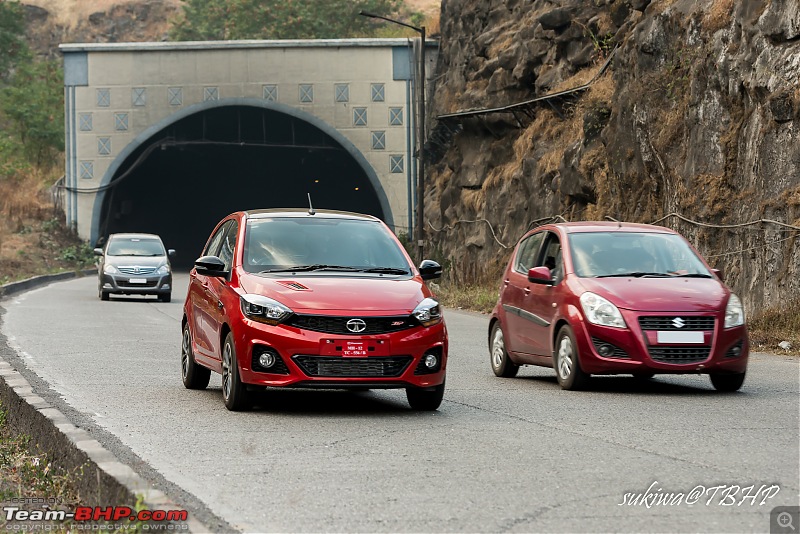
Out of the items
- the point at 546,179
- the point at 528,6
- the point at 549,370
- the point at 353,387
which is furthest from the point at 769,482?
the point at 528,6

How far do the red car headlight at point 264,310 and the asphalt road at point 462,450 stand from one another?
2.61 feet

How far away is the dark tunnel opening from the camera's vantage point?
212 feet

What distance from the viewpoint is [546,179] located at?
35.7m

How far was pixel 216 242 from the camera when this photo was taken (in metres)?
13.7

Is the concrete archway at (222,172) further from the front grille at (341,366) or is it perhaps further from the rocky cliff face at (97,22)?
the front grille at (341,366)

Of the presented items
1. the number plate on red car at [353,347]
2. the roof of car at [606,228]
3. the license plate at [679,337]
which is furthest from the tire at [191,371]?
the license plate at [679,337]

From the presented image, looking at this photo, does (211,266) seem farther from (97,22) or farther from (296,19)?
(97,22)

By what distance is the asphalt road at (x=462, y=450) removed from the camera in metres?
6.88

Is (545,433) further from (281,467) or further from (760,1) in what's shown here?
(760,1)

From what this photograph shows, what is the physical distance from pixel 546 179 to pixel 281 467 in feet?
91.4

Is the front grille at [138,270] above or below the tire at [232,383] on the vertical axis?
below

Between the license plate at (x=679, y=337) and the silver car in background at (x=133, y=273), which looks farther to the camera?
the silver car in background at (x=133, y=273)

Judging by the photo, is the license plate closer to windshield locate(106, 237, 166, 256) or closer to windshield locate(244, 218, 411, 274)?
windshield locate(244, 218, 411, 274)

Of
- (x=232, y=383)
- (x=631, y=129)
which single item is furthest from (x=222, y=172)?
(x=232, y=383)
